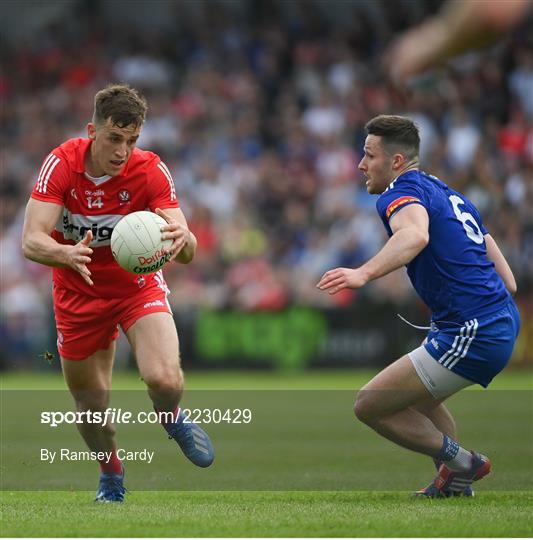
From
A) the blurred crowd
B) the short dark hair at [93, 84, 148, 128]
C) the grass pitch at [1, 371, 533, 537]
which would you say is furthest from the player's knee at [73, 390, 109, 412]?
the blurred crowd

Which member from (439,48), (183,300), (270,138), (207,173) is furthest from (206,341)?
(439,48)

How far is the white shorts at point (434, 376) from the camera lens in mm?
7500

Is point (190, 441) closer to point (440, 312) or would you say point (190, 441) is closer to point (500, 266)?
point (440, 312)

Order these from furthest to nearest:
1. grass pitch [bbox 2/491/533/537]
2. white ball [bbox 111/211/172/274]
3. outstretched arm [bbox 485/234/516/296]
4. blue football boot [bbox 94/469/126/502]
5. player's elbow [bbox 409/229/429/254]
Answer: outstretched arm [bbox 485/234/516/296] < blue football boot [bbox 94/469/126/502] < white ball [bbox 111/211/172/274] < player's elbow [bbox 409/229/429/254] < grass pitch [bbox 2/491/533/537]

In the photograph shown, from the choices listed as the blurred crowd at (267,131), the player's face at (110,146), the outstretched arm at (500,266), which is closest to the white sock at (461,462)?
the outstretched arm at (500,266)

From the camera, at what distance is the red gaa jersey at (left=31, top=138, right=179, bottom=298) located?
7727mm

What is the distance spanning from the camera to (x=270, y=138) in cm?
2327

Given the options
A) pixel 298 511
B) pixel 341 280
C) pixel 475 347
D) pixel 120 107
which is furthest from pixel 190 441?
pixel 120 107

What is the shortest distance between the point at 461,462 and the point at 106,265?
2.69 m

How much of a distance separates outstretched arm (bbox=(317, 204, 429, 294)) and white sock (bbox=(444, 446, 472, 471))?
4.79 ft

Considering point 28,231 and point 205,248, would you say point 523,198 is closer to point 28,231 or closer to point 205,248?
point 205,248

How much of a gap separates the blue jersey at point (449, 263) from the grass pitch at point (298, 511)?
1.26m

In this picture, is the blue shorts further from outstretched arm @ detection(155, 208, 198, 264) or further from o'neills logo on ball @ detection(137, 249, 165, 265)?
o'neills logo on ball @ detection(137, 249, 165, 265)

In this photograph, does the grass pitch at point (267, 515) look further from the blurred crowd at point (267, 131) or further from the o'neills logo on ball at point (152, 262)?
the blurred crowd at point (267, 131)
